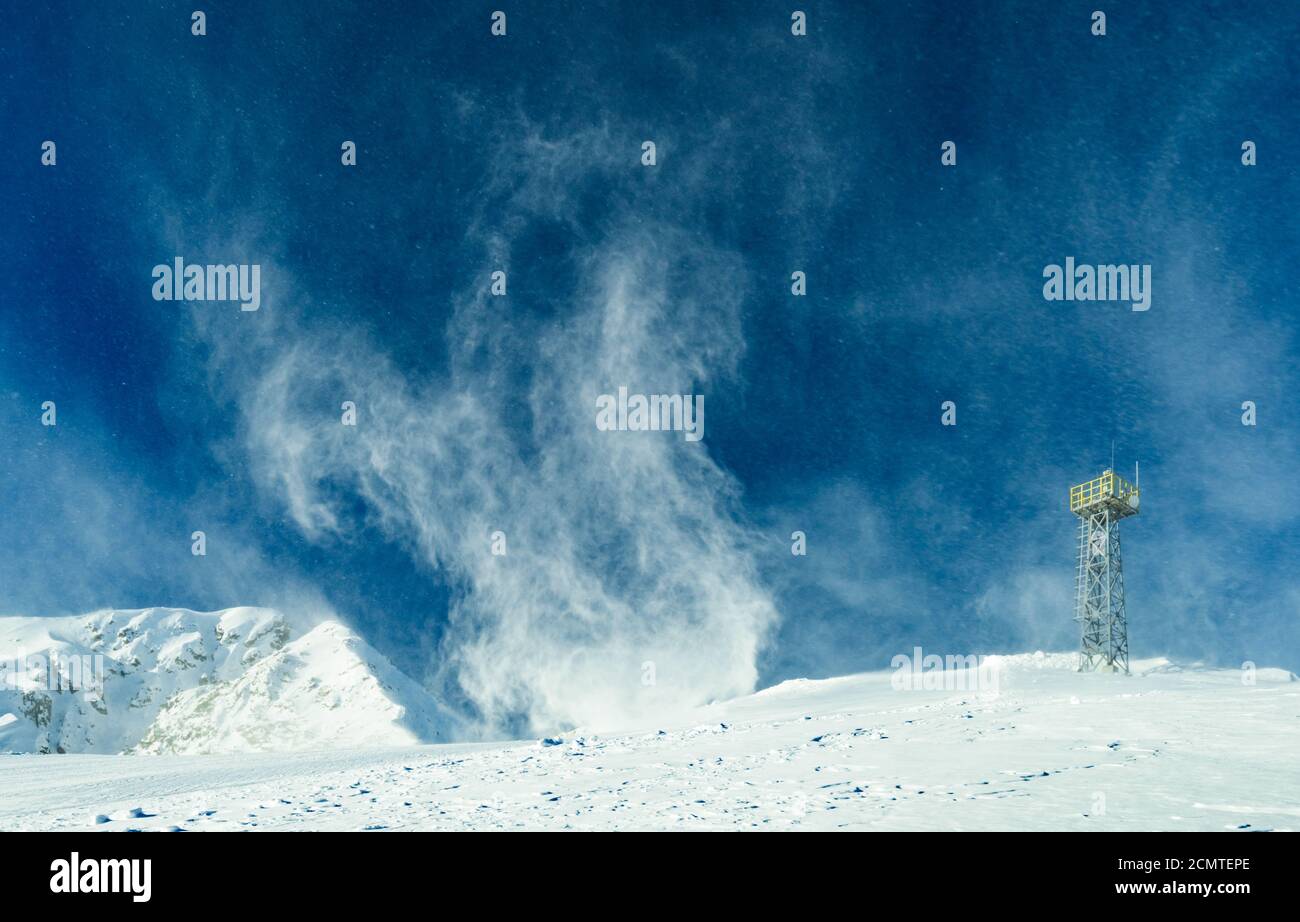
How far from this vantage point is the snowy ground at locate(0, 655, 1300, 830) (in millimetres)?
11039

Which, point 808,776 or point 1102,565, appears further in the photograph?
point 1102,565

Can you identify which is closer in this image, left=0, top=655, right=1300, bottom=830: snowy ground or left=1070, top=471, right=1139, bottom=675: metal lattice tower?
left=0, top=655, right=1300, bottom=830: snowy ground

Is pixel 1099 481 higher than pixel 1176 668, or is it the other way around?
pixel 1099 481

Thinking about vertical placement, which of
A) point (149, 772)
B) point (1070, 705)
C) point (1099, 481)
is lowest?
point (149, 772)

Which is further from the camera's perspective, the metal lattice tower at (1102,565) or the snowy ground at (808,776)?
the metal lattice tower at (1102,565)

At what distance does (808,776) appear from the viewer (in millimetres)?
13852

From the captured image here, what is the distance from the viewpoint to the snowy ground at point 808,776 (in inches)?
435
